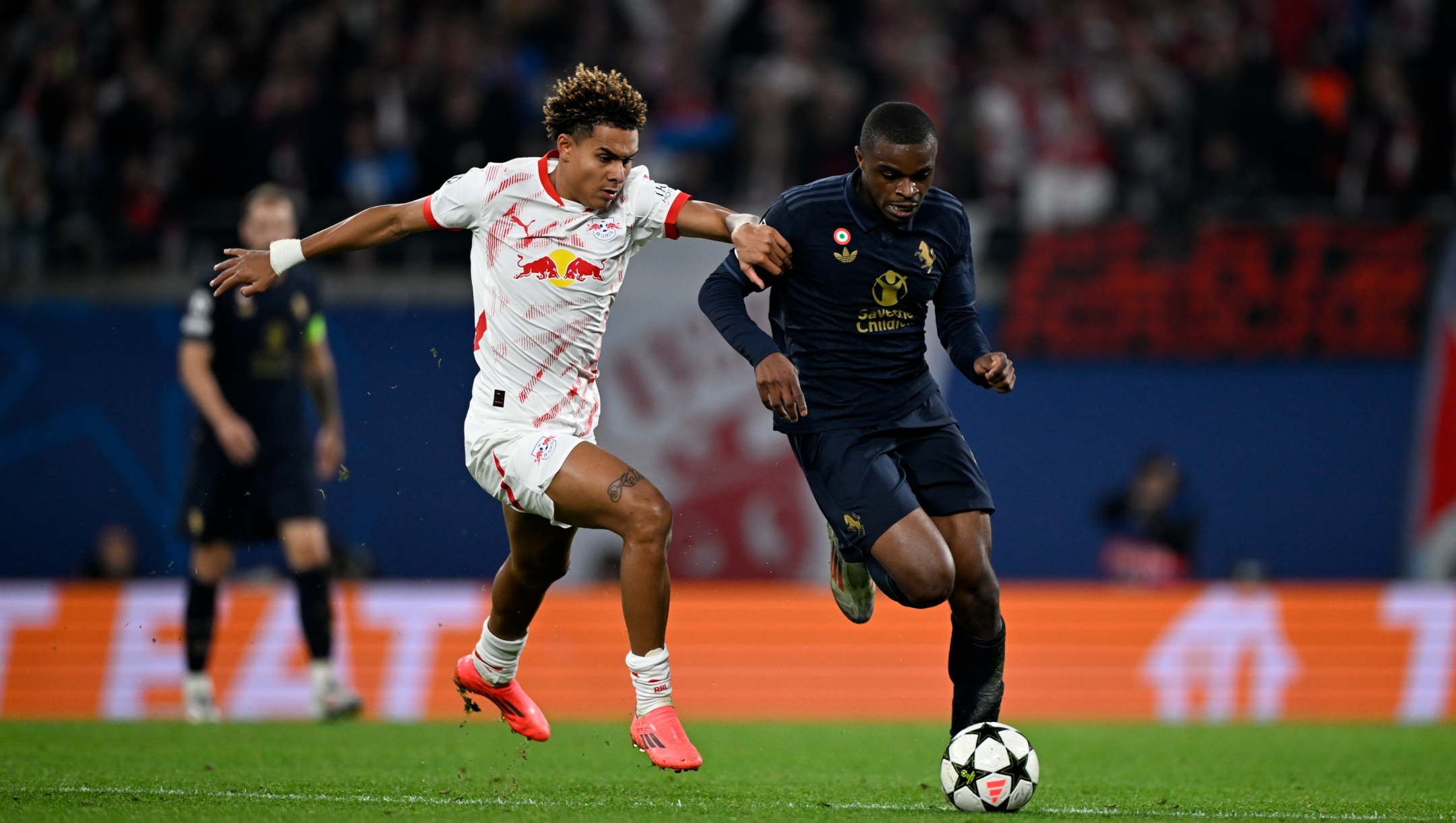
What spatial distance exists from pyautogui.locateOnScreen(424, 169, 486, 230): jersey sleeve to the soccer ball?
8.22ft

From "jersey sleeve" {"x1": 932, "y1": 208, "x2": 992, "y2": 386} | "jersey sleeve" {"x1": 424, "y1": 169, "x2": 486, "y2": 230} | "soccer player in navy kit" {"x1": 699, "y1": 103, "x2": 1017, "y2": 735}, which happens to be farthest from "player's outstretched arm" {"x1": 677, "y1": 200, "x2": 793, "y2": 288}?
"jersey sleeve" {"x1": 424, "y1": 169, "x2": 486, "y2": 230}

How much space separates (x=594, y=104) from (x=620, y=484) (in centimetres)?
132

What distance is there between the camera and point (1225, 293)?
11758 millimetres

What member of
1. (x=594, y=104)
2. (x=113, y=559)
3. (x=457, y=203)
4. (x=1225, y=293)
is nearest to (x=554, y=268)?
(x=457, y=203)

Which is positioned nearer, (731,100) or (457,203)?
(457,203)

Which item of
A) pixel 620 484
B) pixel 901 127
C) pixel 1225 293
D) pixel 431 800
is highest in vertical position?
pixel 901 127

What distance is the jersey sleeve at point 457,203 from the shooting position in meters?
5.81

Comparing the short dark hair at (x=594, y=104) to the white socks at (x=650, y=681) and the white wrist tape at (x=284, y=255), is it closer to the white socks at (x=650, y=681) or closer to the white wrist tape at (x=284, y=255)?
the white wrist tape at (x=284, y=255)

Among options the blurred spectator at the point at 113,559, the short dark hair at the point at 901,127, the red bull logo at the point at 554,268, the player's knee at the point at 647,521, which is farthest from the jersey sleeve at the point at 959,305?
the blurred spectator at the point at 113,559

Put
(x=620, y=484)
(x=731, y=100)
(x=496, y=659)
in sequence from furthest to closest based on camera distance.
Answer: (x=731, y=100) < (x=496, y=659) < (x=620, y=484)

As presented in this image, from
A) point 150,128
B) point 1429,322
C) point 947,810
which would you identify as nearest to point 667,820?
point 947,810

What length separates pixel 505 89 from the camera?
12.6m

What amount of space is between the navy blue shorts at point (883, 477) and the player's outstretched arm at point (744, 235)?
643mm

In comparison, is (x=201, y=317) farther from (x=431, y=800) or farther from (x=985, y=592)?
(x=985, y=592)
